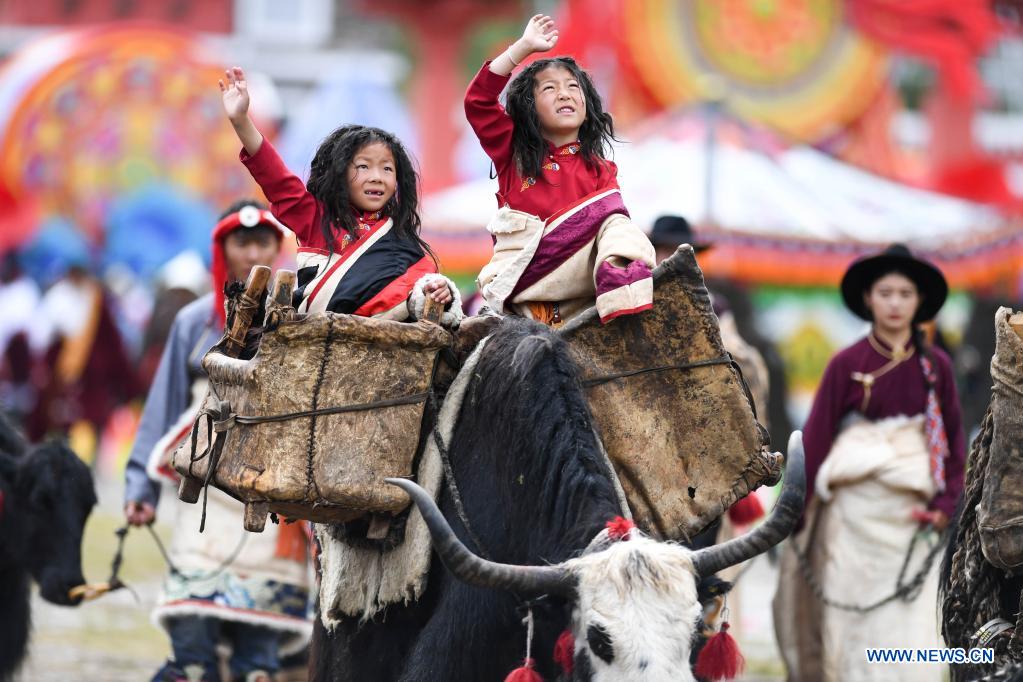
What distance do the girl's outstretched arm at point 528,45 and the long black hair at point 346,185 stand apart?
40 centimetres

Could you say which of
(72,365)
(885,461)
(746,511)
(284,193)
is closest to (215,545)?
(284,193)

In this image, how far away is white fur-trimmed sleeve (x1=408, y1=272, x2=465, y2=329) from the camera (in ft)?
13.0

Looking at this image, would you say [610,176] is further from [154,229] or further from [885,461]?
[154,229]

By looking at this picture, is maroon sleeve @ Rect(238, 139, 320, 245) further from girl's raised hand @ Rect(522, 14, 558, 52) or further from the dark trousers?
the dark trousers

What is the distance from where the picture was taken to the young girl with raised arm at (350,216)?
4047 millimetres

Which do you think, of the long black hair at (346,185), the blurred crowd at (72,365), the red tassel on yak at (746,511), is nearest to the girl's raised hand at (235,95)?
the long black hair at (346,185)

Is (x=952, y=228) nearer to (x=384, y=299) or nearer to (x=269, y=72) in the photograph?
(x=384, y=299)

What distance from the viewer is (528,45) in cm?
397

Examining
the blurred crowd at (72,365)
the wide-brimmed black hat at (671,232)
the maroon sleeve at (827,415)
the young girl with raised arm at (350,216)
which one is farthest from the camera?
the blurred crowd at (72,365)

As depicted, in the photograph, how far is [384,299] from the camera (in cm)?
403

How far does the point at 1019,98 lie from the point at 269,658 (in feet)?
85.4

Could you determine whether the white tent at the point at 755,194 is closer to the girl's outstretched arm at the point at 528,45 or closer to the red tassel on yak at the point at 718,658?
the girl's outstretched arm at the point at 528,45

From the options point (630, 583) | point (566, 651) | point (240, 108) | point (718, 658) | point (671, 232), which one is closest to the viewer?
point (630, 583)

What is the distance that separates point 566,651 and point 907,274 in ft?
9.34
